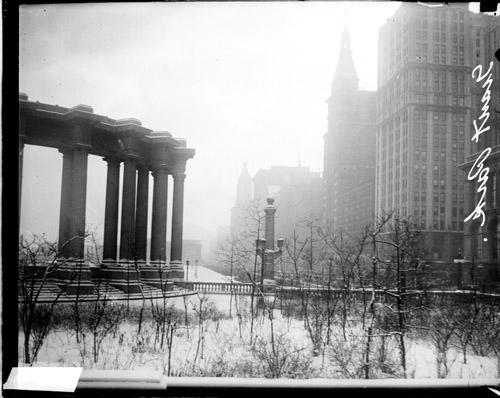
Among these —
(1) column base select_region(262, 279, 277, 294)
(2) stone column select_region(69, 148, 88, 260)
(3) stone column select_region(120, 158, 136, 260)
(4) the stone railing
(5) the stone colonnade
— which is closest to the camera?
(5) the stone colonnade

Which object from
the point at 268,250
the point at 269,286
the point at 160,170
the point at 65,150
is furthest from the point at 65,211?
the point at 269,286

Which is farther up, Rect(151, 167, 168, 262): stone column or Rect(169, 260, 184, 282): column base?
Rect(151, 167, 168, 262): stone column

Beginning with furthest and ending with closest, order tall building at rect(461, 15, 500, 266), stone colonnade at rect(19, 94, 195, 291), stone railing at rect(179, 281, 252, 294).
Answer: stone railing at rect(179, 281, 252, 294) → stone colonnade at rect(19, 94, 195, 291) → tall building at rect(461, 15, 500, 266)

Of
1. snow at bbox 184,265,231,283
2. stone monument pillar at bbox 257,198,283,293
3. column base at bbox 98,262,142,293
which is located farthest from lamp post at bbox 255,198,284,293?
column base at bbox 98,262,142,293

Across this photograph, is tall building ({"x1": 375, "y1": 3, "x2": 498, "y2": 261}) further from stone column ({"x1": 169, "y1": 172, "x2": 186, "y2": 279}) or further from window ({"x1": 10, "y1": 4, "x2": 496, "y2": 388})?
stone column ({"x1": 169, "y1": 172, "x2": 186, "y2": 279})

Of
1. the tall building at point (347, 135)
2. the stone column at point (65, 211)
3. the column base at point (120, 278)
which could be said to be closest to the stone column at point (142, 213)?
the column base at point (120, 278)

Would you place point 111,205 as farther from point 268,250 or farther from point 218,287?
point 268,250

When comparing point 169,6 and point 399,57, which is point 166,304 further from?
point 399,57
